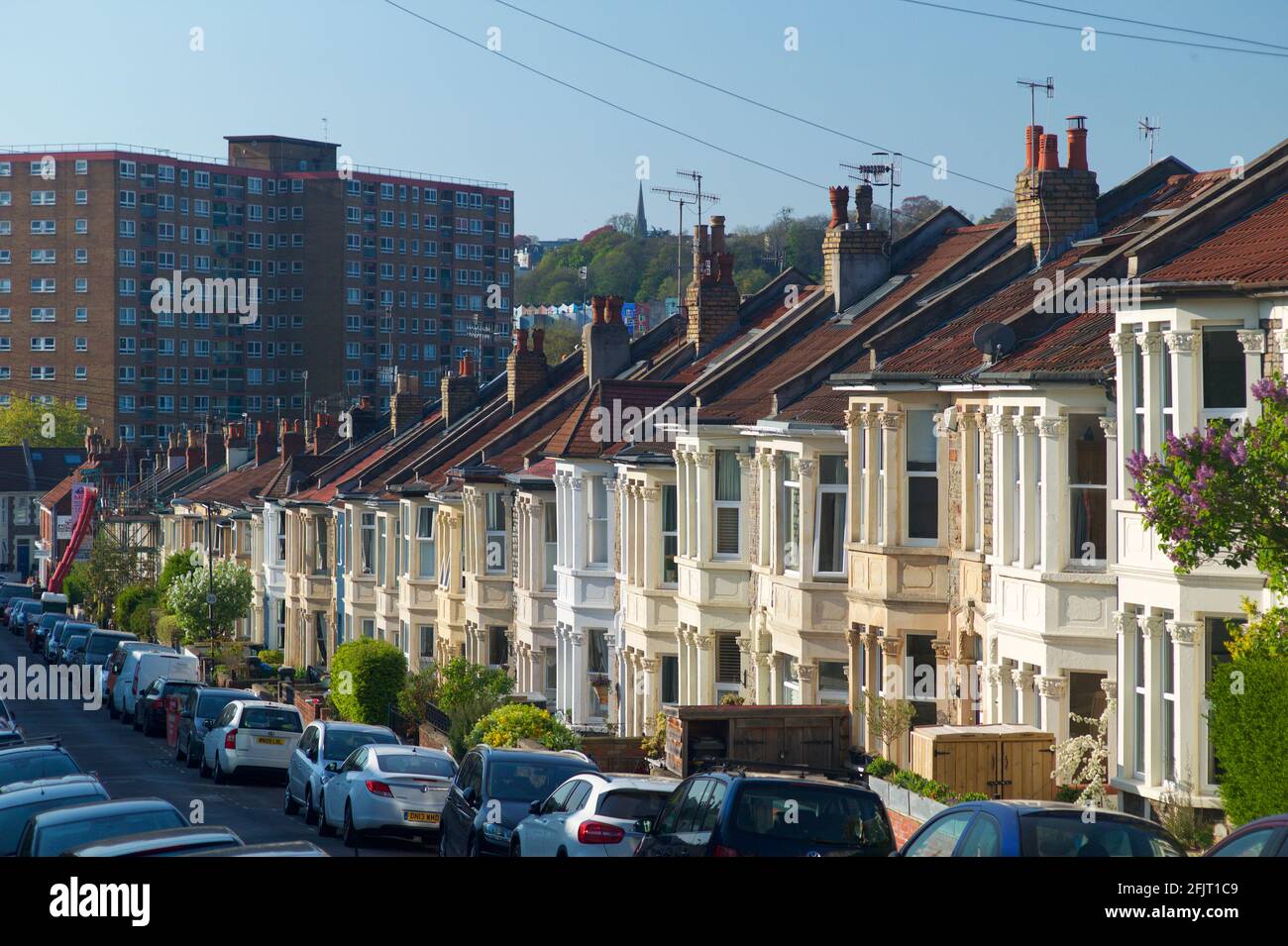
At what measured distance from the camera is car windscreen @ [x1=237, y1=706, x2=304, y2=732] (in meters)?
35.9

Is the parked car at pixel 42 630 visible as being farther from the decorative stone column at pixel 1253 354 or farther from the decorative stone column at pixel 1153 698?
the decorative stone column at pixel 1253 354

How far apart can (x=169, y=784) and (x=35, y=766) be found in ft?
37.2

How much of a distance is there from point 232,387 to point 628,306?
35866mm

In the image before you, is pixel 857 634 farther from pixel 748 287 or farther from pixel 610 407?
pixel 748 287

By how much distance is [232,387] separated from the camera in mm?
173875

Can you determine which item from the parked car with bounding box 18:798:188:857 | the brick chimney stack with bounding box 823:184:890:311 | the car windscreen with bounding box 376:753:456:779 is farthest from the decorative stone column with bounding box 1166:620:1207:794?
the brick chimney stack with bounding box 823:184:890:311

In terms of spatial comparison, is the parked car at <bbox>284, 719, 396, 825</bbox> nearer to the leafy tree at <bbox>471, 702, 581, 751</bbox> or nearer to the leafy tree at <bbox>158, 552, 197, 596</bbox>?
the leafy tree at <bbox>471, 702, 581, 751</bbox>

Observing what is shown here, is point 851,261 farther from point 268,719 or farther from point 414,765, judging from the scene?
point 414,765

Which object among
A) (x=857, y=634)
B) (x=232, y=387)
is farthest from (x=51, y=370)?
(x=857, y=634)

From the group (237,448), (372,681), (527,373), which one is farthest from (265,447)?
(372,681)

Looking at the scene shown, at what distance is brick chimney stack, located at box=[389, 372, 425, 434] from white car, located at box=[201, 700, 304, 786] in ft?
98.2

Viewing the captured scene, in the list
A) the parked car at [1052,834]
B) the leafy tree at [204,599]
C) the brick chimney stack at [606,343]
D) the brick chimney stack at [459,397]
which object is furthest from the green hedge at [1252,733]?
the leafy tree at [204,599]

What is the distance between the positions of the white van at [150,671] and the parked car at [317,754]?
21.9 metres
